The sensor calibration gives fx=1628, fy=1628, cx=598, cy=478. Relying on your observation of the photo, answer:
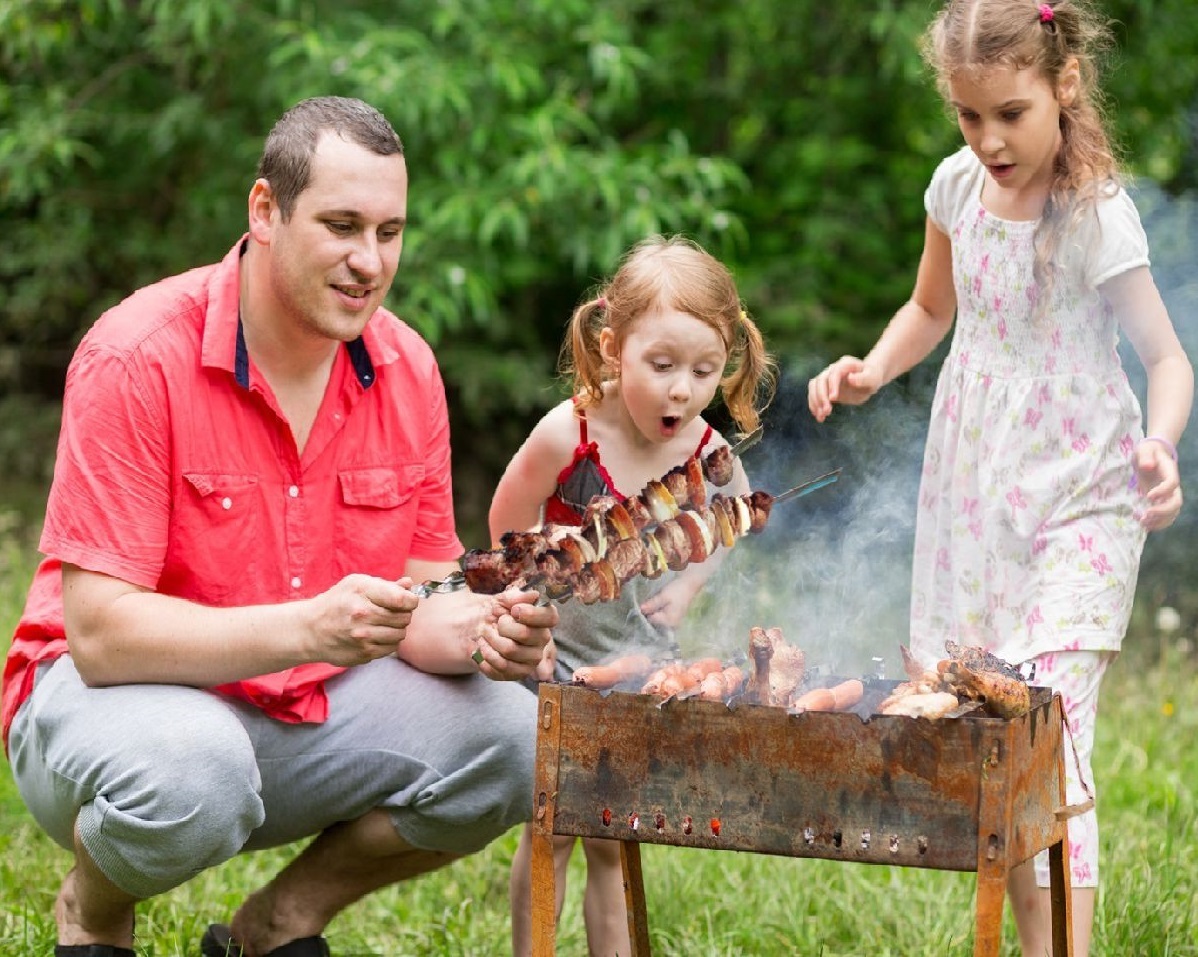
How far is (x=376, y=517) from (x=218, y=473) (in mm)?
380

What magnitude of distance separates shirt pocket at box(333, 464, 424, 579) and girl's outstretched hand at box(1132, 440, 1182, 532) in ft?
4.94

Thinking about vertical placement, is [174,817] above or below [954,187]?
below

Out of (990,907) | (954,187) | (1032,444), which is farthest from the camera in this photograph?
(954,187)

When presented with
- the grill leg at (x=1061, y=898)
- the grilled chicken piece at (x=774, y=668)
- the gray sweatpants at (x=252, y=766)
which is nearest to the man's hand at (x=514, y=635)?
the gray sweatpants at (x=252, y=766)

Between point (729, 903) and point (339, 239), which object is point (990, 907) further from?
point (339, 239)

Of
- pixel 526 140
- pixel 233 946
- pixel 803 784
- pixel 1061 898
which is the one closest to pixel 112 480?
pixel 233 946

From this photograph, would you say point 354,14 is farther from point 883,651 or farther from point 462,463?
point 883,651

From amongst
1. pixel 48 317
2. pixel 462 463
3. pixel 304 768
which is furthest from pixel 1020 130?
pixel 48 317

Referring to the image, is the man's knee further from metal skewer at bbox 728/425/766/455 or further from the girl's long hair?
the girl's long hair

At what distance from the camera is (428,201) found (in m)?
6.84

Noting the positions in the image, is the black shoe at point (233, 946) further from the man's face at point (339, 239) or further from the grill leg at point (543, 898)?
the man's face at point (339, 239)

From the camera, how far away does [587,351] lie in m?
3.50

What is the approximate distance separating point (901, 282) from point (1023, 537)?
4673 millimetres

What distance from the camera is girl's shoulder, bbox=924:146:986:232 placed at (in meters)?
3.57
